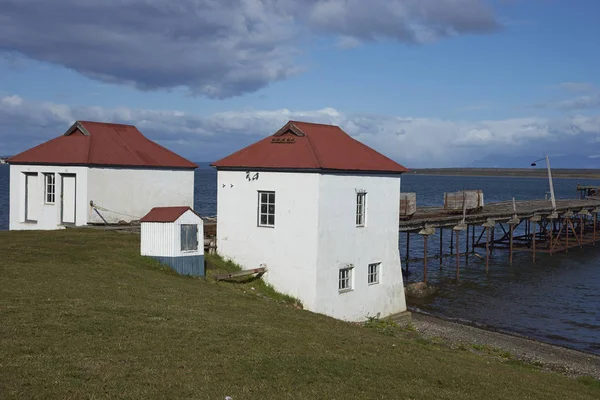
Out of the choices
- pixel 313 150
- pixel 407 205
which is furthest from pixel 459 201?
pixel 313 150

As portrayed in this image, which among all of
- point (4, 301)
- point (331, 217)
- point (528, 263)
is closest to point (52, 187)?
point (331, 217)

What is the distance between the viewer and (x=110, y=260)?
71.7 ft

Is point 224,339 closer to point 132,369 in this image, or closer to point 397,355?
point 132,369

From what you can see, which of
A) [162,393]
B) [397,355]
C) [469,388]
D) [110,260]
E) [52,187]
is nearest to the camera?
[162,393]

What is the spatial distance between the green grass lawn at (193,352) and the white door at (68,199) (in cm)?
1221

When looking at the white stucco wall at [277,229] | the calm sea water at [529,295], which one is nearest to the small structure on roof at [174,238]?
the white stucco wall at [277,229]

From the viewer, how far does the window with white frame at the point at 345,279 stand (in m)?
24.5

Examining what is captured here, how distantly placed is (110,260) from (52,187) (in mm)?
12796

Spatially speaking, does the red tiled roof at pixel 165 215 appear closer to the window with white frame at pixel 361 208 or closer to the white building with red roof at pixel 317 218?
the white building with red roof at pixel 317 218

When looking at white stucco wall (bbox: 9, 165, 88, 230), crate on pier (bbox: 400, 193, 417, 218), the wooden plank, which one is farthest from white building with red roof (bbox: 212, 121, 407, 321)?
crate on pier (bbox: 400, 193, 417, 218)

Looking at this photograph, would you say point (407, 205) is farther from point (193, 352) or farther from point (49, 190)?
point (193, 352)

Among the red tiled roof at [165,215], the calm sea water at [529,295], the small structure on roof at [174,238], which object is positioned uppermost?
the red tiled roof at [165,215]

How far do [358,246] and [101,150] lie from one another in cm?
1496

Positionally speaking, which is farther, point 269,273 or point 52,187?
point 52,187
